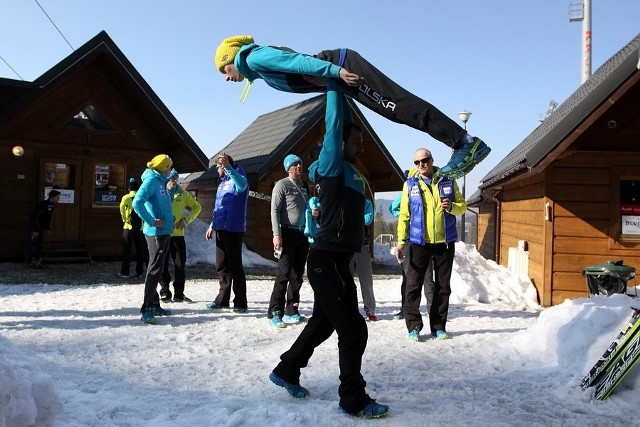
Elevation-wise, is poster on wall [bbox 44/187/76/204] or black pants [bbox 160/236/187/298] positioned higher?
poster on wall [bbox 44/187/76/204]

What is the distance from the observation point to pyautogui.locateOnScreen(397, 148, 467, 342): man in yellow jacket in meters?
5.44

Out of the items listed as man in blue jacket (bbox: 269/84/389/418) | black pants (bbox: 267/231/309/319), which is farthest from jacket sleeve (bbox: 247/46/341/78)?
black pants (bbox: 267/231/309/319)

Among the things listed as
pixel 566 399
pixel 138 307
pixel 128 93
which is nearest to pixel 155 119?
pixel 128 93

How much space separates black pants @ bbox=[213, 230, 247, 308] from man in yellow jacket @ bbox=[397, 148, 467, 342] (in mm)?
2342

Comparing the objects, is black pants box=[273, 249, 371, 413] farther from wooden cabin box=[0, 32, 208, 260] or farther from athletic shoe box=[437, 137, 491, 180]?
wooden cabin box=[0, 32, 208, 260]

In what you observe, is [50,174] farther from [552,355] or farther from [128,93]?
[552,355]

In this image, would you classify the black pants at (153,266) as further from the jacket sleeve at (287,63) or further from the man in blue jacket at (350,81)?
the jacket sleeve at (287,63)

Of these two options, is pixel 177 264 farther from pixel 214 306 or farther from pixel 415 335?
pixel 415 335

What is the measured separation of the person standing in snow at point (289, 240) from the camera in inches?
240

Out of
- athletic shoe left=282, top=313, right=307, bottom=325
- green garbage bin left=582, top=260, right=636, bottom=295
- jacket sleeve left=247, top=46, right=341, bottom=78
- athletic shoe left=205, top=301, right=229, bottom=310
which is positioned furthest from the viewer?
athletic shoe left=205, top=301, right=229, bottom=310

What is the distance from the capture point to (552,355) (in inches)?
178

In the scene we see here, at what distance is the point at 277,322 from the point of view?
19.5 feet

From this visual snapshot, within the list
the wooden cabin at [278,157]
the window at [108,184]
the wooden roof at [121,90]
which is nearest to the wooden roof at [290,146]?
the wooden cabin at [278,157]

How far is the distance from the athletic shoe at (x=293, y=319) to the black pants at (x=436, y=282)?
136 centimetres
